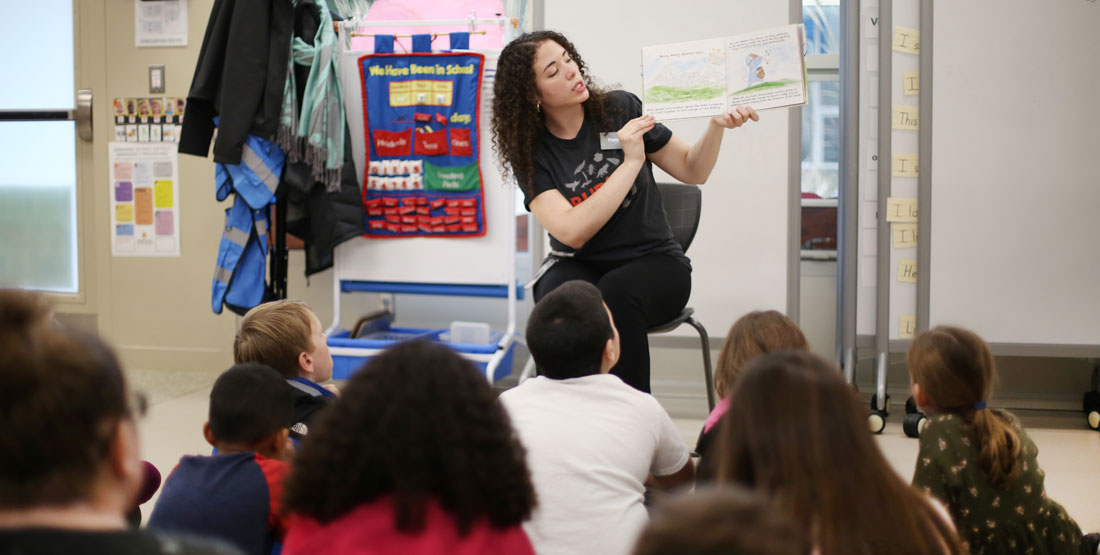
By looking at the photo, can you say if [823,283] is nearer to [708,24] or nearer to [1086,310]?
[1086,310]

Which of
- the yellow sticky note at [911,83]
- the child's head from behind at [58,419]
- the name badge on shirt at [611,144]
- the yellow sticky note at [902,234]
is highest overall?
the yellow sticky note at [911,83]

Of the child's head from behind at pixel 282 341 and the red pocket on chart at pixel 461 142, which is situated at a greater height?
the red pocket on chart at pixel 461 142

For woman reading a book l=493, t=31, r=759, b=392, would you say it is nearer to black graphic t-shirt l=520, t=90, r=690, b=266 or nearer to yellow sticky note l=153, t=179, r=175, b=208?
black graphic t-shirt l=520, t=90, r=690, b=266

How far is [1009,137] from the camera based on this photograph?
2941 millimetres

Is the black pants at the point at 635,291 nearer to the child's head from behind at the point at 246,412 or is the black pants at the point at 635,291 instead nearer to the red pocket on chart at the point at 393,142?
the child's head from behind at the point at 246,412

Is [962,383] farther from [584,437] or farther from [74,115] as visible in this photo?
[74,115]

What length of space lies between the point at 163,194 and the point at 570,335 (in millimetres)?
3088

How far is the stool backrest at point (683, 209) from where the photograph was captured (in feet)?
8.87

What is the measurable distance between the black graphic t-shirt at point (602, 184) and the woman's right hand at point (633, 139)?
2.8 inches

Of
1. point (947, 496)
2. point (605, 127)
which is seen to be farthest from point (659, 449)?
point (605, 127)

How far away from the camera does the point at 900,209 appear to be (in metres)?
2.99

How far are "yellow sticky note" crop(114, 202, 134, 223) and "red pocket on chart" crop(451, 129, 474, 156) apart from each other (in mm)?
1796

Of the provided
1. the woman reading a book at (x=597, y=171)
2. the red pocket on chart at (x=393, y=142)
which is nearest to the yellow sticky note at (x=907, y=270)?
the woman reading a book at (x=597, y=171)

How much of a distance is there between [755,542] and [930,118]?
2.75m
